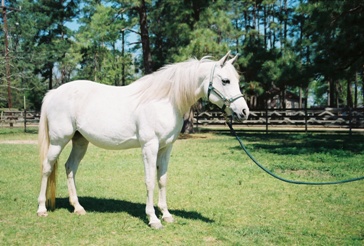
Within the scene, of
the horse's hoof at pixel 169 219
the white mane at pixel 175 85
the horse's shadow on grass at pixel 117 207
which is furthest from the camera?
the horse's shadow on grass at pixel 117 207

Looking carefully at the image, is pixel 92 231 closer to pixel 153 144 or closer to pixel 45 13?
pixel 153 144

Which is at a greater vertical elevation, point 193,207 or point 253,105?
point 253,105

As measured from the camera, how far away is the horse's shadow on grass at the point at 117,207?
15.9 feet

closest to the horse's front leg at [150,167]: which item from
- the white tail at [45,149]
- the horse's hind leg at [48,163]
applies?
the horse's hind leg at [48,163]

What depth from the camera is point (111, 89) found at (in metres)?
4.96

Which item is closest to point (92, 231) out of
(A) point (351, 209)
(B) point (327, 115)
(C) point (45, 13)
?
(A) point (351, 209)

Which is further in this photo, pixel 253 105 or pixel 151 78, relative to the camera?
pixel 253 105

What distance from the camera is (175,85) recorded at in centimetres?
444

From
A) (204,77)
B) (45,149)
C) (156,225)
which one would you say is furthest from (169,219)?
(45,149)

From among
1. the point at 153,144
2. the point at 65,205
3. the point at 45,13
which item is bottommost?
the point at 65,205

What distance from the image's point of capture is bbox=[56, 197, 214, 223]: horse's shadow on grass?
15.9ft

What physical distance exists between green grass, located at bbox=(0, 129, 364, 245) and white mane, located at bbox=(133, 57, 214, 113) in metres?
1.66

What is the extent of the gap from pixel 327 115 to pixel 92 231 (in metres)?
19.2

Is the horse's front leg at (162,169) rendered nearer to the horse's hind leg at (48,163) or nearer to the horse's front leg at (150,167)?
the horse's front leg at (150,167)
